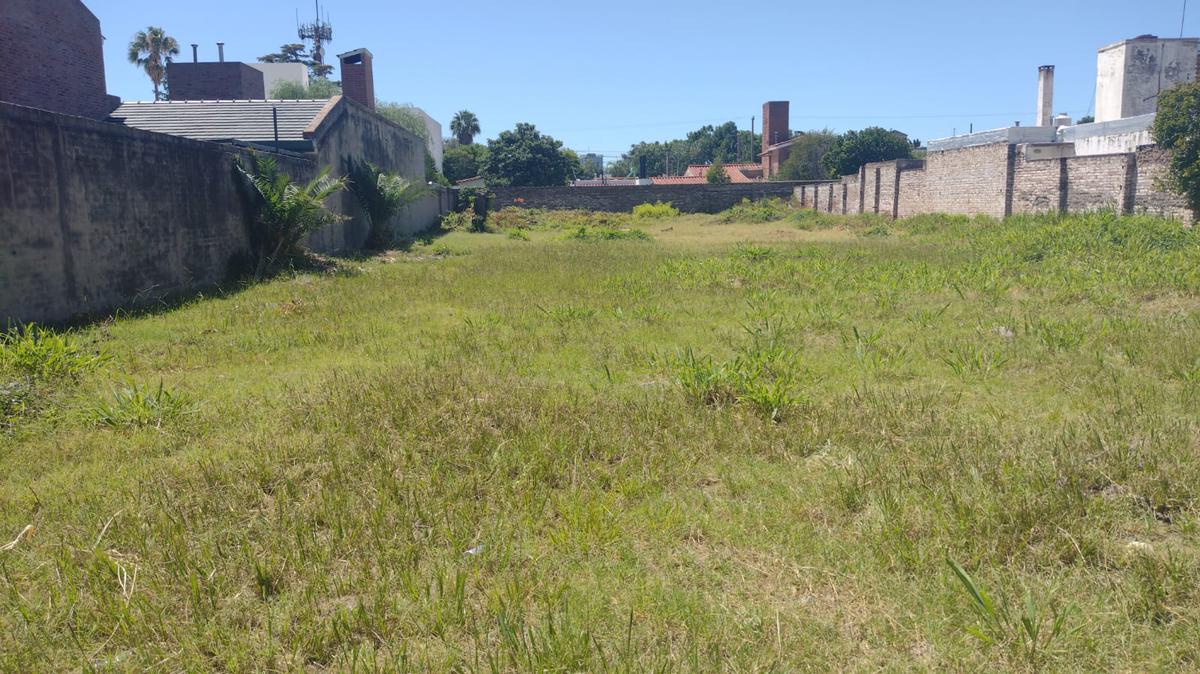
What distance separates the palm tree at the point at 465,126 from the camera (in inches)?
2953

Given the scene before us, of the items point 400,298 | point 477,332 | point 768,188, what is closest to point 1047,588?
point 477,332

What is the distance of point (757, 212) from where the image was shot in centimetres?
3409

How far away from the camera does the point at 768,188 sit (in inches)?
1553

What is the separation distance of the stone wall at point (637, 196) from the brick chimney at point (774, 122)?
24.0 meters

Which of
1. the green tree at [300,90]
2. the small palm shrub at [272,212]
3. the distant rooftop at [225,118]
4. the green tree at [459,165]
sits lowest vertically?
the small palm shrub at [272,212]

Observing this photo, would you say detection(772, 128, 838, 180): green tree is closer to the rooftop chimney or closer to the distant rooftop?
the rooftop chimney

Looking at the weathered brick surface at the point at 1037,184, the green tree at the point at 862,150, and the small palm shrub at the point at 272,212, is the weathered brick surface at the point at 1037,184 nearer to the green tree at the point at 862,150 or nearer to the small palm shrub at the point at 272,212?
the small palm shrub at the point at 272,212

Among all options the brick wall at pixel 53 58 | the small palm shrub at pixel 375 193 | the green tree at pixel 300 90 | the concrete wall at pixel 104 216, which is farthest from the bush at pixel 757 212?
the concrete wall at pixel 104 216

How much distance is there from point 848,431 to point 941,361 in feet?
7.71

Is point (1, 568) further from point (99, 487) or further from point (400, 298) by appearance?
point (400, 298)

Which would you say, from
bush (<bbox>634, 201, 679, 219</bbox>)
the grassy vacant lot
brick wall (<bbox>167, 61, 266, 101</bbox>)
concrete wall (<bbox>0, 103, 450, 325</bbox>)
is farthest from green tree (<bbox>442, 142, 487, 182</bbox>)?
the grassy vacant lot

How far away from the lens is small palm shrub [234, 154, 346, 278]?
13.4m

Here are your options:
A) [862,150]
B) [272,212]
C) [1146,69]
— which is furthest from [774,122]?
[272,212]

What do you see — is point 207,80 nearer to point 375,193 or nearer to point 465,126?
point 375,193
